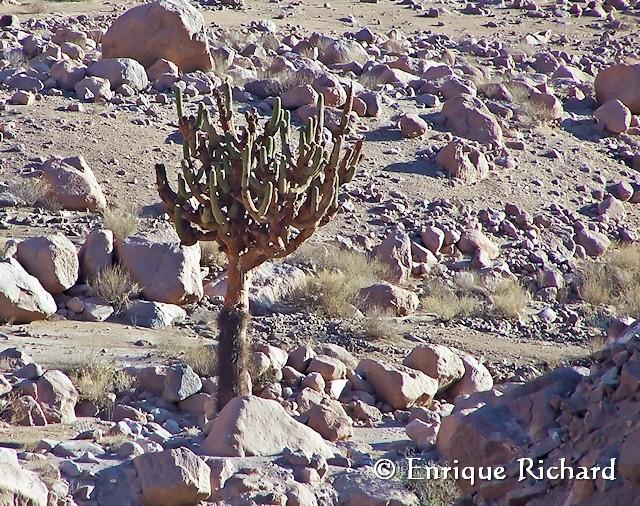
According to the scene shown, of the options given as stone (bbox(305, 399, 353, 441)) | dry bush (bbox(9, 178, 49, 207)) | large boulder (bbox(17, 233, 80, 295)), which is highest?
stone (bbox(305, 399, 353, 441))

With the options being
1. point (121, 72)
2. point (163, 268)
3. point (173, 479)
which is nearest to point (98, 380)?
point (173, 479)

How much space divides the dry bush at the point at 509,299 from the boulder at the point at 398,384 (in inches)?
136

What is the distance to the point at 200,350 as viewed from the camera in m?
11.0

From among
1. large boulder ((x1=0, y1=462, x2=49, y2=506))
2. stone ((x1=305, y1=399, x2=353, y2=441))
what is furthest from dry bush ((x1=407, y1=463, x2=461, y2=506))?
large boulder ((x1=0, y1=462, x2=49, y2=506))

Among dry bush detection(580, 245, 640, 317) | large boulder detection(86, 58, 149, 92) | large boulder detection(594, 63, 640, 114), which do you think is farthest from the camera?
large boulder detection(594, 63, 640, 114)

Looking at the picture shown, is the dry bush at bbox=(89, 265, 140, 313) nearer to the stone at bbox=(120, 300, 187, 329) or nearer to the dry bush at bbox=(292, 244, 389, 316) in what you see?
the stone at bbox=(120, 300, 187, 329)

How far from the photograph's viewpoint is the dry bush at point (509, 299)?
47.1 feet

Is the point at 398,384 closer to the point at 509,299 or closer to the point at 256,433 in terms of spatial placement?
the point at 256,433

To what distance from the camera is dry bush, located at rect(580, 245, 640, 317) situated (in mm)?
15438

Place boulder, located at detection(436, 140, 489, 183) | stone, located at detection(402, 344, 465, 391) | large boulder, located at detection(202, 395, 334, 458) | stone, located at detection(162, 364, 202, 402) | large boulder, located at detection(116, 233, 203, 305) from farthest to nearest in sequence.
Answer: boulder, located at detection(436, 140, 489, 183) → large boulder, located at detection(116, 233, 203, 305) → stone, located at detection(402, 344, 465, 391) → stone, located at detection(162, 364, 202, 402) → large boulder, located at detection(202, 395, 334, 458)

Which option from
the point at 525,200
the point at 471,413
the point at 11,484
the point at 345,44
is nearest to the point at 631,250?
the point at 525,200

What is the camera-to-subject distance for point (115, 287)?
12.5 m

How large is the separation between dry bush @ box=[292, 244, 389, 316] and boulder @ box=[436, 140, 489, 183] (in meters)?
3.62

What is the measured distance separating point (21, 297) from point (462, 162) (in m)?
8.72
